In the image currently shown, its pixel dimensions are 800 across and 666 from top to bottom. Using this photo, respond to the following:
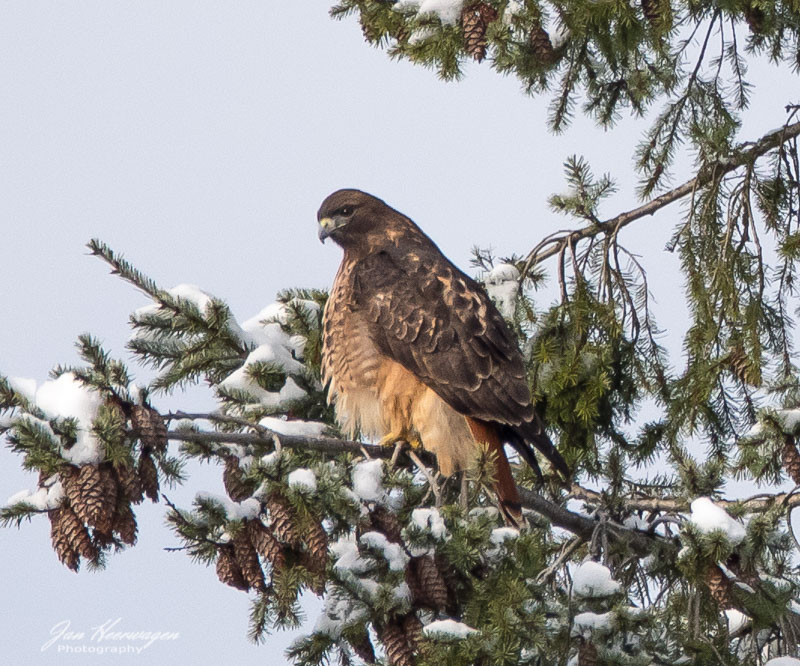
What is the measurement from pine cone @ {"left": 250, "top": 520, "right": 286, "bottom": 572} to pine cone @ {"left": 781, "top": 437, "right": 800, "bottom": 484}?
6.53ft

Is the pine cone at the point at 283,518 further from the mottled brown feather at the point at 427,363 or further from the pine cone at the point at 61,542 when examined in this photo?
the mottled brown feather at the point at 427,363

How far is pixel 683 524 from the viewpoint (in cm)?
347

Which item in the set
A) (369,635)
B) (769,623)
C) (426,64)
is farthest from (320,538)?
(426,64)

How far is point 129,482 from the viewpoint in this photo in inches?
122

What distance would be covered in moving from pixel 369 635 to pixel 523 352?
6.97 feet

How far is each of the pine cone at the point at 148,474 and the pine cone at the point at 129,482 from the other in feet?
0.06

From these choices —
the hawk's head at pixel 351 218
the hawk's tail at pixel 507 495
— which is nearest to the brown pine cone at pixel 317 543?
the hawk's tail at pixel 507 495

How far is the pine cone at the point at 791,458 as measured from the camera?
431cm

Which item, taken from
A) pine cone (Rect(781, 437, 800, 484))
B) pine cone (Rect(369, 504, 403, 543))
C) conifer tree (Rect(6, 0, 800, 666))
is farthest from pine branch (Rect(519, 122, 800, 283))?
pine cone (Rect(369, 504, 403, 543))

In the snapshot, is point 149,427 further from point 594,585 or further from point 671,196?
point 671,196

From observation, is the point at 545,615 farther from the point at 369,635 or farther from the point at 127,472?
the point at 127,472

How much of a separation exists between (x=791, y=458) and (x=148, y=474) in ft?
7.72

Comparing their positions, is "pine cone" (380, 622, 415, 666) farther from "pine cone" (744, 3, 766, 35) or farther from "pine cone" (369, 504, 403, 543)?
"pine cone" (744, 3, 766, 35)

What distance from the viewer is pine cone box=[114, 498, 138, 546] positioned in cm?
313
